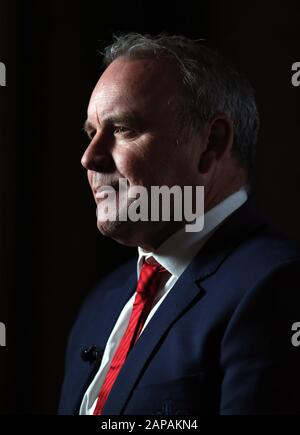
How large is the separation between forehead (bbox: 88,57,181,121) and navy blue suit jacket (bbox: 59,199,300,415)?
0.91 feet

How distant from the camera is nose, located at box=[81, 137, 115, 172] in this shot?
1.38 metres

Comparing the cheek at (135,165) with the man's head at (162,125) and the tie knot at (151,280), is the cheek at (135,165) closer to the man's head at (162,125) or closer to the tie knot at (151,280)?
the man's head at (162,125)

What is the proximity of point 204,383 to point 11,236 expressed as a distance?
2.45 feet

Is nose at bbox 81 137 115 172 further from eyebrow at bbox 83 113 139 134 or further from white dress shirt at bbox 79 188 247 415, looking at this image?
white dress shirt at bbox 79 188 247 415

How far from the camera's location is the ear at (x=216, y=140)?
1404 mm

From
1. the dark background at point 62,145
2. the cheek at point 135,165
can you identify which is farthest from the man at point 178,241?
the dark background at point 62,145

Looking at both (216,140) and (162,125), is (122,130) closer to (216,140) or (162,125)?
(162,125)

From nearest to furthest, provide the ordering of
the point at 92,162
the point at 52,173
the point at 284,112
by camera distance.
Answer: the point at 92,162 < the point at 284,112 < the point at 52,173

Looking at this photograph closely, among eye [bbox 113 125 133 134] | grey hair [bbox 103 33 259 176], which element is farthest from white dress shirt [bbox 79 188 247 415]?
eye [bbox 113 125 133 134]

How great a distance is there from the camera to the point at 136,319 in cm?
138

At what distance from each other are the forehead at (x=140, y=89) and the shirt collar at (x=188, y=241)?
0.77ft

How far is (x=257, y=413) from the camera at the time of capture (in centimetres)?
112

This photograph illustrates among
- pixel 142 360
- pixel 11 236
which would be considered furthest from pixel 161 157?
pixel 11 236
